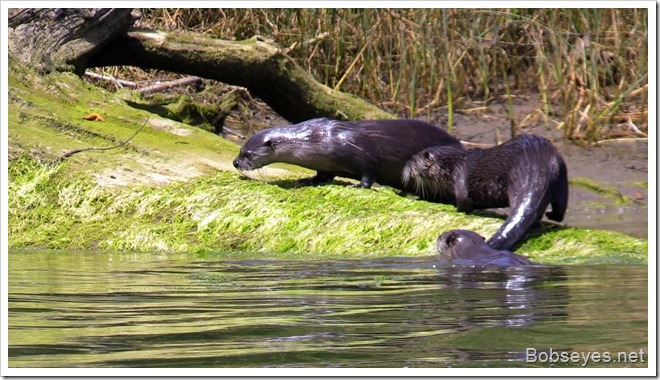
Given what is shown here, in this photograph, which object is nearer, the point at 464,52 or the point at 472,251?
the point at 472,251

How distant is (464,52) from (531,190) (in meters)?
4.84

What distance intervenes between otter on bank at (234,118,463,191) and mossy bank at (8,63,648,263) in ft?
0.62

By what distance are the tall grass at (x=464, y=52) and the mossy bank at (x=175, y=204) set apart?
318 centimetres

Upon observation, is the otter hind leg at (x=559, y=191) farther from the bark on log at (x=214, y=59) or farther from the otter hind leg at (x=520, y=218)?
the bark on log at (x=214, y=59)

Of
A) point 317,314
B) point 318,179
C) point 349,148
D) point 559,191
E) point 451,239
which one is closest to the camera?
point 317,314

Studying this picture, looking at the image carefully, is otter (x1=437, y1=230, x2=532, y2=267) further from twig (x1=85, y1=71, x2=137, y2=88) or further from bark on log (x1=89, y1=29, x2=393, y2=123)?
twig (x1=85, y1=71, x2=137, y2=88)

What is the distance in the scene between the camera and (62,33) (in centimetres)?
841

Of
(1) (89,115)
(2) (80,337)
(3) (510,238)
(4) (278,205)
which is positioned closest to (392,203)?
(4) (278,205)

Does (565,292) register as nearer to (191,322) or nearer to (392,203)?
(191,322)

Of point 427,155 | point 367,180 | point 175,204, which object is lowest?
point 367,180

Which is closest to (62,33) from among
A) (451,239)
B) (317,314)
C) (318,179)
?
(318,179)

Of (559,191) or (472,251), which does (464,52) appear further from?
(472,251)

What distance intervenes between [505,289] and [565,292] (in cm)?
26

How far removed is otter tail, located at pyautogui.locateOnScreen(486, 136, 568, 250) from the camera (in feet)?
19.7
